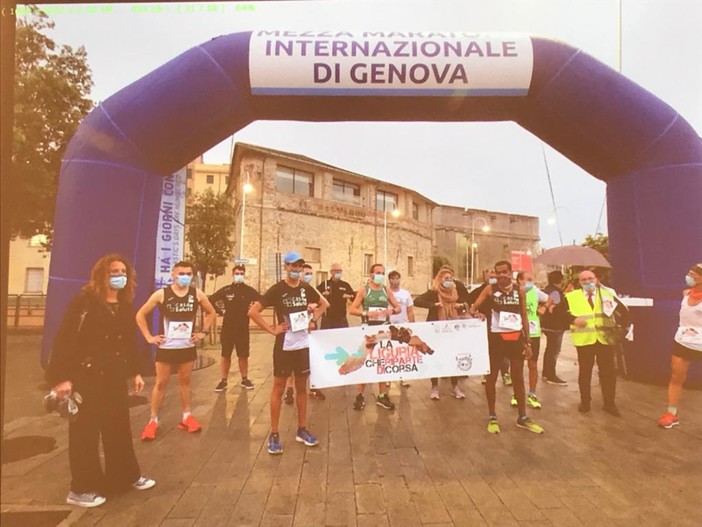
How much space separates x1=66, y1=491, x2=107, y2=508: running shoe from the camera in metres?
3.45

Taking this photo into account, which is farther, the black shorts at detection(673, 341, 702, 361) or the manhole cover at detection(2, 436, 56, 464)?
the black shorts at detection(673, 341, 702, 361)

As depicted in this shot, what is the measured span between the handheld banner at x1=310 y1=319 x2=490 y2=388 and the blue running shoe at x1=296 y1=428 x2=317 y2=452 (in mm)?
681

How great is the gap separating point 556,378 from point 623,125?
469 centimetres

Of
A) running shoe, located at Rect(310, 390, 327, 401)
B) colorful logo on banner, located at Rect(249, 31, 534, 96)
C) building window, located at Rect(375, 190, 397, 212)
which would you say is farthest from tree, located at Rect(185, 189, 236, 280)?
colorful logo on banner, located at Rect(249, 31, 534, 96)

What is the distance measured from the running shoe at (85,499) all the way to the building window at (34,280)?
37.3 m

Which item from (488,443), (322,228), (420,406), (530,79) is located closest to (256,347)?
(420,406)

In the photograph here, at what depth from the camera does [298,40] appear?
6801mm

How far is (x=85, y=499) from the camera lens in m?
3.46

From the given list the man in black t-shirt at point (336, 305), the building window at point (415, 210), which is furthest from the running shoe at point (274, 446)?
the building window at point (415, 210)

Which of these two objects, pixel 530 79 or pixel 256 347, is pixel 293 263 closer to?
Answer: pixel 530 79

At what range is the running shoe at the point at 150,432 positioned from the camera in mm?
4967

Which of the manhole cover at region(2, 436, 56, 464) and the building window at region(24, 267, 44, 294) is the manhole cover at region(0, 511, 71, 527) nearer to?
the manhole cover at region(2, 436, 56, 464)

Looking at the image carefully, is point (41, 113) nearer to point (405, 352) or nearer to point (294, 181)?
point (405, 352)

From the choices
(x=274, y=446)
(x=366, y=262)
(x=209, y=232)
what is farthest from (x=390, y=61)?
(x=366, y=262)
